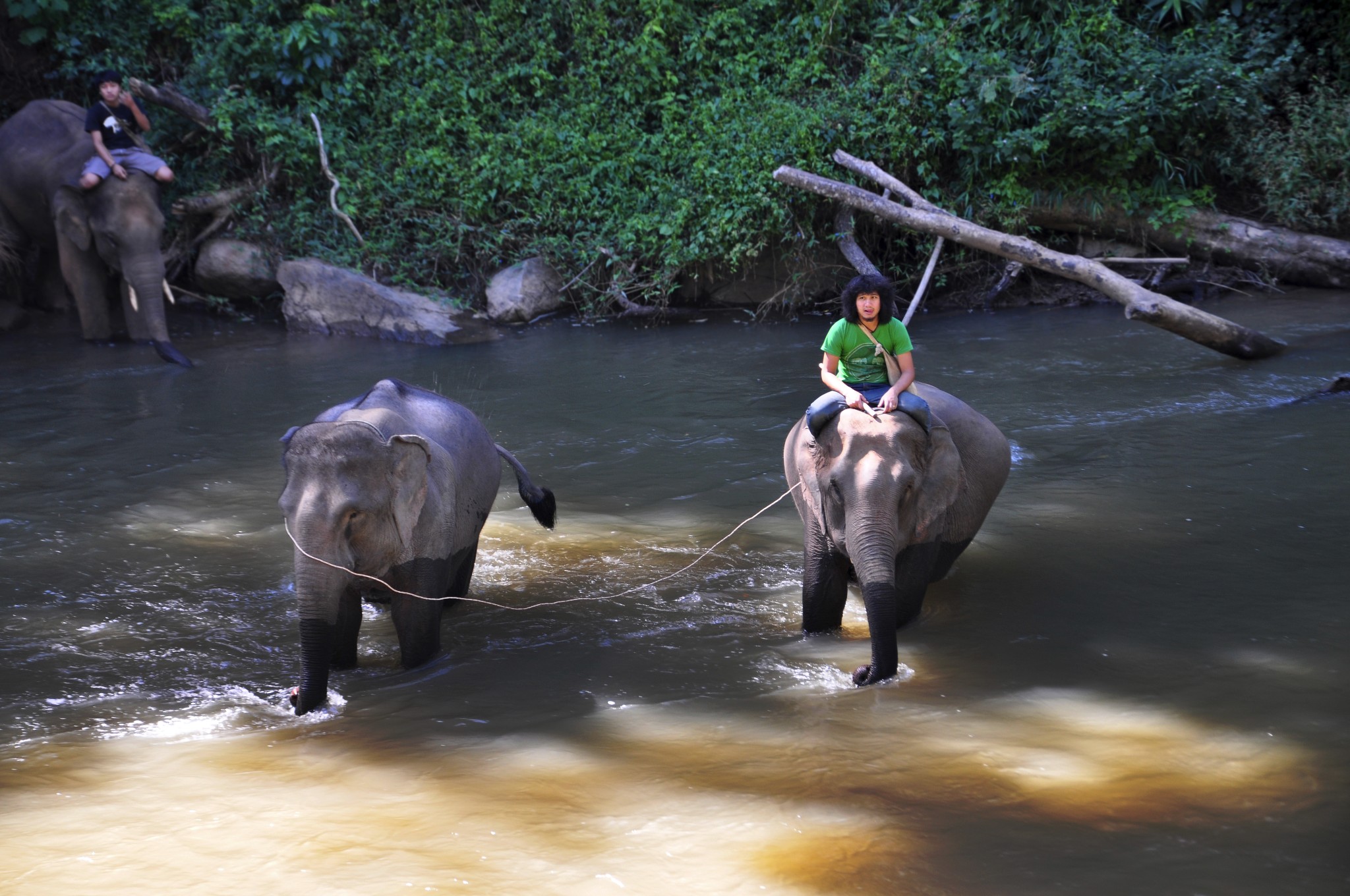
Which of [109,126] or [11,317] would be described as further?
[11,317]

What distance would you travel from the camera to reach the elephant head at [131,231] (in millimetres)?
13125

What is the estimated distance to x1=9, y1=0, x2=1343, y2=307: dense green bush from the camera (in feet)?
47.1

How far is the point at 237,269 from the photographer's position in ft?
52.0

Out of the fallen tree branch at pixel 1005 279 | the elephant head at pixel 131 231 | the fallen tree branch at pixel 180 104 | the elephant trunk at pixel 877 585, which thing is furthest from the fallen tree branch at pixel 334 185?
the elephant trunk at pixel 877 585

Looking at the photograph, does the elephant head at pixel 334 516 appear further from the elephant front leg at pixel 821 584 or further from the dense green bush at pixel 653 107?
the dense green bush at pixel 653 107

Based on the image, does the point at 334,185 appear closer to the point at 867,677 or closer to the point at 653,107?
the point at 653,107

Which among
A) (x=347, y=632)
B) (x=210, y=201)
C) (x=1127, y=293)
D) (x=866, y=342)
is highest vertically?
(x=210, y=201)

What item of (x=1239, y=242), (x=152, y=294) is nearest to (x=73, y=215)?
(x=152, y=294)

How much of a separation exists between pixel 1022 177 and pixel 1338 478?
8.12 m

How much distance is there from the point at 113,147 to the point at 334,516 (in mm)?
10270

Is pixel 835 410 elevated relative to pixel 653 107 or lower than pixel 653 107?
lower

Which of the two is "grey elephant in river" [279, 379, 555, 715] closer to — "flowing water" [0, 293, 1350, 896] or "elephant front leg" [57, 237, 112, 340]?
"flowing water" [0, 293, 1350, 896]

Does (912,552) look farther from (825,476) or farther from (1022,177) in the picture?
(1022,177)

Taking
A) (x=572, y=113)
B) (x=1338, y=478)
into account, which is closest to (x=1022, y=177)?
(x=572, y=113)
